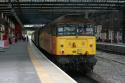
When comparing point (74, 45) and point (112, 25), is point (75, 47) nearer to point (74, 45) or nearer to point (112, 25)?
point (74, 45)

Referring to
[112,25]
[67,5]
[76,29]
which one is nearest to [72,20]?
[76,29]

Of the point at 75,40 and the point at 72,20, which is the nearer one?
the point at 75,40

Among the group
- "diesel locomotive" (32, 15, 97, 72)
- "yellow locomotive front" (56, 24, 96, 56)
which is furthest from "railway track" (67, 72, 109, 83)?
"yellow locomotive front" (56, 24, 96, 56)

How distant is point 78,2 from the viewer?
1998 inches

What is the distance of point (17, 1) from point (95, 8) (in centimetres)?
1376

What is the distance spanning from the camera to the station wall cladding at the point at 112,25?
224ft

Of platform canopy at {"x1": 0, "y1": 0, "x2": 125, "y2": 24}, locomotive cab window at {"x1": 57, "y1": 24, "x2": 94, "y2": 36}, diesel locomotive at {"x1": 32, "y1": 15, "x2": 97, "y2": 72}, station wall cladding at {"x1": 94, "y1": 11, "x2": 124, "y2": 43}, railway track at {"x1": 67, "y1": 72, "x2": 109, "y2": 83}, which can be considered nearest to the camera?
railway track at {"x1": 67, "y1": 72, "x2": 109, "y2": 83}

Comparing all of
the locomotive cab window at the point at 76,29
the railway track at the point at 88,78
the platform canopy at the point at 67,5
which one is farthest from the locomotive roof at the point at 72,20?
the platform canopy at the point at 67,5

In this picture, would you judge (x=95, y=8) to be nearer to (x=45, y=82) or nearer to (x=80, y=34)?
(x=80, y=34)

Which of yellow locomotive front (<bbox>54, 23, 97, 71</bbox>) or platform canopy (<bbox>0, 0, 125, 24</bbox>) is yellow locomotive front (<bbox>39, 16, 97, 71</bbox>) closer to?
yellow locomotive front (<bbox>54, 23, 97, 71</bbox>)

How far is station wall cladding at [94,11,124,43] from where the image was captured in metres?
68.2

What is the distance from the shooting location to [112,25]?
237 ft

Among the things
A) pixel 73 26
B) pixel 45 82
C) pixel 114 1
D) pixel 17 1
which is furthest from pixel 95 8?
pixel 45 82

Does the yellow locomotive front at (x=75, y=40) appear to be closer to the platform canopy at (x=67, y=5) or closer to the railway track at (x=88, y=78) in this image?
the railway track at (x=88, y=78)
